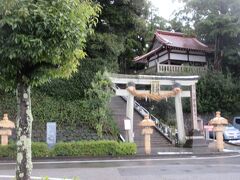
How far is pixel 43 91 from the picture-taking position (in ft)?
80.1

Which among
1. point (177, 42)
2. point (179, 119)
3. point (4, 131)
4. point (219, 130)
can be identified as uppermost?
point (177, 42)

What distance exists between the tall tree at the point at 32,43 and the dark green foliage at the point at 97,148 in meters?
13.0

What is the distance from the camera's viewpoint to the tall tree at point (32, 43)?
17.3 ft

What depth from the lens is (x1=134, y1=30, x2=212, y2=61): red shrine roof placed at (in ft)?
124

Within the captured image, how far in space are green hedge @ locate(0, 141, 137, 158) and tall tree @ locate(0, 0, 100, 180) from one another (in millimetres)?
12747

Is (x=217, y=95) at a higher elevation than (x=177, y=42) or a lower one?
lower

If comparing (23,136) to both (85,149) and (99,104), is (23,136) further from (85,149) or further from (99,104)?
(99,104)

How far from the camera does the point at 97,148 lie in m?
19.0

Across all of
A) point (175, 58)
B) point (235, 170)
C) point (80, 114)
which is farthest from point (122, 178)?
point (175, 58)

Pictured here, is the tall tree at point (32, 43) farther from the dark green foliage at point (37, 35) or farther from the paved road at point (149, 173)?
the paved road at point (149, 173)

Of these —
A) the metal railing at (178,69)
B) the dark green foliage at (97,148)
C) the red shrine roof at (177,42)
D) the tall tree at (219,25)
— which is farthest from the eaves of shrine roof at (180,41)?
the dark green foliage at (97,148)

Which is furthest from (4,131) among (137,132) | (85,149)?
(137,132)

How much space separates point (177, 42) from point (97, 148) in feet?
75.1

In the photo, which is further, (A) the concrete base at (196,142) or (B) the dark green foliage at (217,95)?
(B) the dark green foliage at (217,95)
